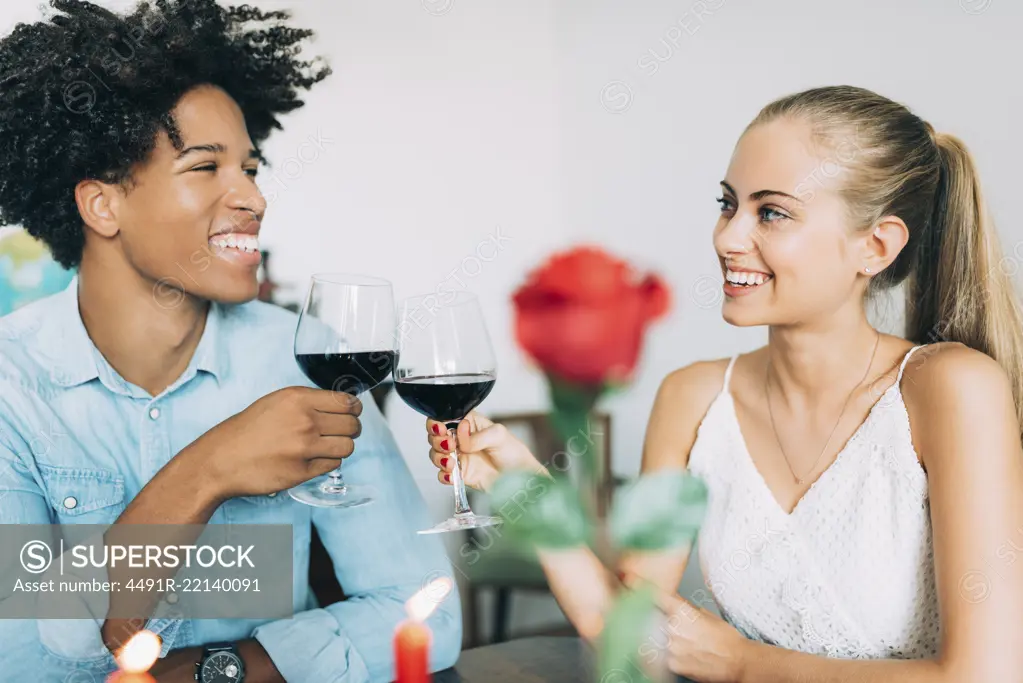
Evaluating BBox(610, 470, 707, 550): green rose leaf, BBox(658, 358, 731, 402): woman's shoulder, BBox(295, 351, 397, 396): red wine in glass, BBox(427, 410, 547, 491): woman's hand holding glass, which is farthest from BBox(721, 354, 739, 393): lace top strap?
BBox(610, 470, 707, 550): green rose leaf

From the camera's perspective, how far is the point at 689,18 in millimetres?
2389

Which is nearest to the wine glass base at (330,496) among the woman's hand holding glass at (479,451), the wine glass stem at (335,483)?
the wine glass stem at (335,483)

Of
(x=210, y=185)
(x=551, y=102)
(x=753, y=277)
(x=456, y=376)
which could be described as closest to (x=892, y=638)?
(x=753, y=277)

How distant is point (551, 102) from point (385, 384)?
1151mm

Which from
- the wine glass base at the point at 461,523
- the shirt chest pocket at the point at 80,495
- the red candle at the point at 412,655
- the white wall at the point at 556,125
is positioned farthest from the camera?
the white wall at the point at 556,125

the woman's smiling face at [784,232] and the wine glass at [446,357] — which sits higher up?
the woman's smiling face at [784,232]

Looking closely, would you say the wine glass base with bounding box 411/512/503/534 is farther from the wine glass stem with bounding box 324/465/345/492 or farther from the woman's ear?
the woman's ear

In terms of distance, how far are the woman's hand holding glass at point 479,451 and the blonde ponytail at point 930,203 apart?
0.52m

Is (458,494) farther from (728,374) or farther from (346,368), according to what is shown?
(728,374)

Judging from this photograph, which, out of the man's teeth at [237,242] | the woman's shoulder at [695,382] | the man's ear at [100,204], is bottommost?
the woman's shoulder at [695,382]

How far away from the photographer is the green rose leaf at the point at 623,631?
530 millimetres

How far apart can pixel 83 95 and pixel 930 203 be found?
1235mm

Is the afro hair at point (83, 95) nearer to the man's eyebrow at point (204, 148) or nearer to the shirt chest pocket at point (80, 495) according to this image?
the man's eyebrow at point (204, 148)

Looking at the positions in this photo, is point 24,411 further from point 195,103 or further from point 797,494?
point 797,494
